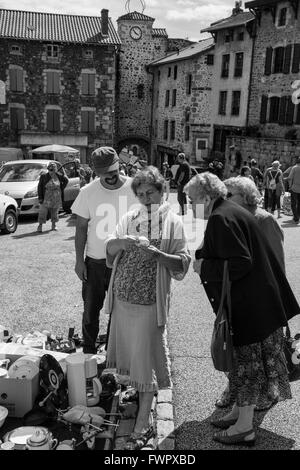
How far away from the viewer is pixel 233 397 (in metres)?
4.11

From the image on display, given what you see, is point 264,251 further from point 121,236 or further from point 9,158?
point 9,158

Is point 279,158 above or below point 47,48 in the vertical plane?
below

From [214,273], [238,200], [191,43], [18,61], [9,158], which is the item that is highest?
[191,43]

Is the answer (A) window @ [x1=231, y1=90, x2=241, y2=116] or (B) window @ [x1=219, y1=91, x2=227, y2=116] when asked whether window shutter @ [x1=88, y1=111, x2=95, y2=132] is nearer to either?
(B) window @ [x1=219, y1=91, x2=227, y2=116]

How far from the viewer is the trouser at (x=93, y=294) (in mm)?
4613

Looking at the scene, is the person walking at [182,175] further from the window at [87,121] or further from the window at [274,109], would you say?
the window at [87,121]

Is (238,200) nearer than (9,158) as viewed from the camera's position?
Yes

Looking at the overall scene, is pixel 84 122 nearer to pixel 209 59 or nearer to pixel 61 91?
pixel 61 91

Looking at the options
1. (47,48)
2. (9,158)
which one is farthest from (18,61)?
(9,158)

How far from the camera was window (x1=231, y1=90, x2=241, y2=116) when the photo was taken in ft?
104

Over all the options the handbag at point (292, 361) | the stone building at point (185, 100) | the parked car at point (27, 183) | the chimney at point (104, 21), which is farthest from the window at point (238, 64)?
the handbag at point (292, 361)

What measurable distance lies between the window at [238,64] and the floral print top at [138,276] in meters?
29.8

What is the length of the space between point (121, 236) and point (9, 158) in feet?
98.5
